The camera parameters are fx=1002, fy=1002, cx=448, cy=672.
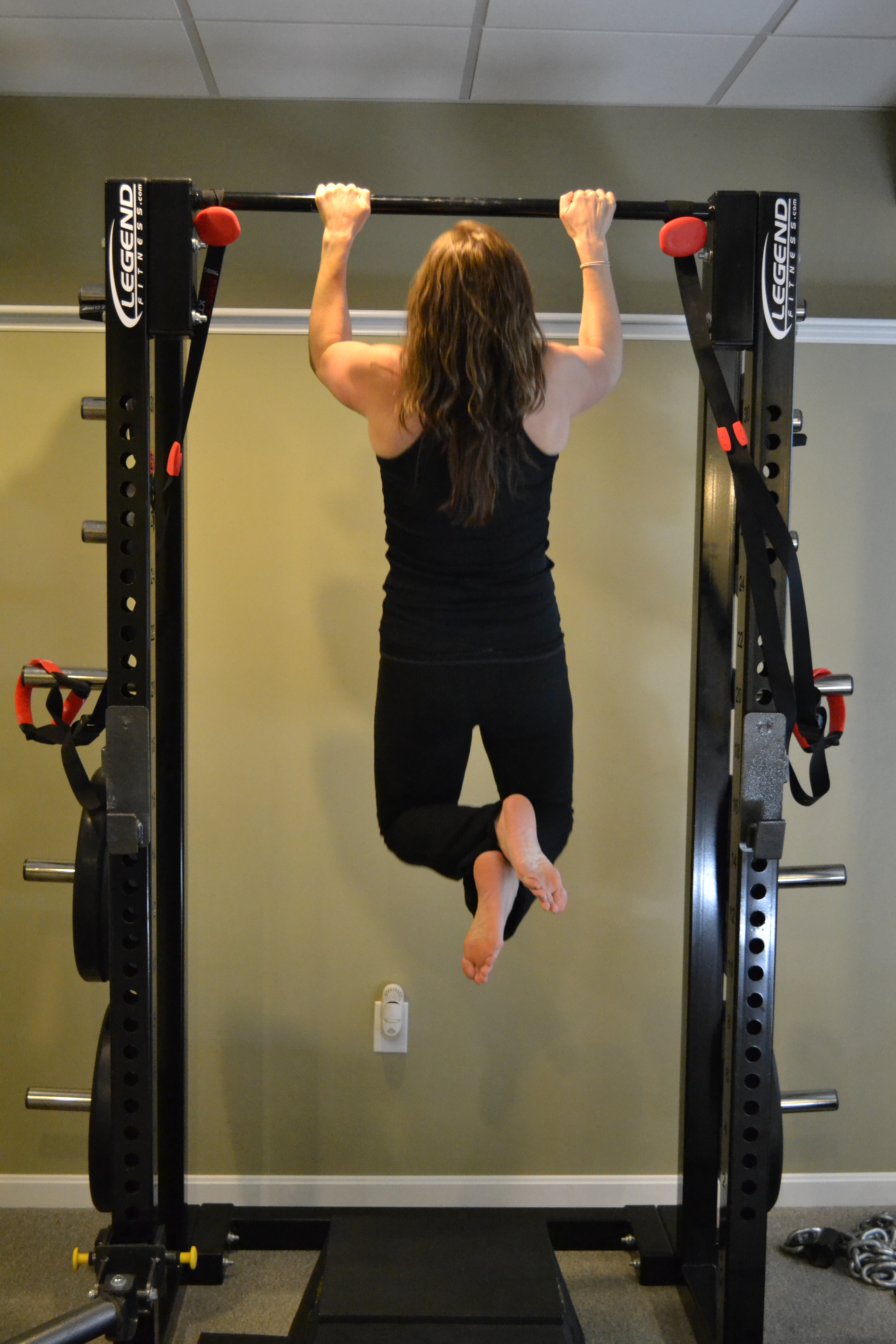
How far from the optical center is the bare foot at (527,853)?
1608 millimetres

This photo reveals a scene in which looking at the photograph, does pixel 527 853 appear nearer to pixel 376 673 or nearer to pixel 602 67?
pixel 376 673

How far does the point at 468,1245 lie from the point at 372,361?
69.2 inches

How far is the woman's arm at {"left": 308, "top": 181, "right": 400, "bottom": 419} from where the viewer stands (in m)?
1.74

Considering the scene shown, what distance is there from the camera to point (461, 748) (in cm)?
180

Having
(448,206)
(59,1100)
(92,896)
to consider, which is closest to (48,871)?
(92,896)

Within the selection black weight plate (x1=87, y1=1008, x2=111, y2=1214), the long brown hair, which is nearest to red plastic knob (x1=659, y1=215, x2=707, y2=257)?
the long brown hair

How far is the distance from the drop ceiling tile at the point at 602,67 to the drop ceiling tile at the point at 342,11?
0.40 ft

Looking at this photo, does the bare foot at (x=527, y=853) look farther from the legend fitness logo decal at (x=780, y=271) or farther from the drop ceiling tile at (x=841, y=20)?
the drop ceiling tile at (x=841, y=20)

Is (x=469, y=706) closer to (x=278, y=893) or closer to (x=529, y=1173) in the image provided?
(x=278, y=893)

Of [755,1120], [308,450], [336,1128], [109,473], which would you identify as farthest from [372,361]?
[336,1128]

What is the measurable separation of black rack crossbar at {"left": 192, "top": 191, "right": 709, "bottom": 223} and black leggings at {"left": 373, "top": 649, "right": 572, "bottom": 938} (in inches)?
32.0

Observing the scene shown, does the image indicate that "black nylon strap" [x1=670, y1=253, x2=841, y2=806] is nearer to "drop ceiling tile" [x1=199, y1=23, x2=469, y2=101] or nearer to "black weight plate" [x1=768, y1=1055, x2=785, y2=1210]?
"black weight plate" [x1=768, y1=1055, x2=785, y2=1210]

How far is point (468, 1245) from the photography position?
2062 mm

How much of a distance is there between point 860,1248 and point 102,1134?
6.21 ft
